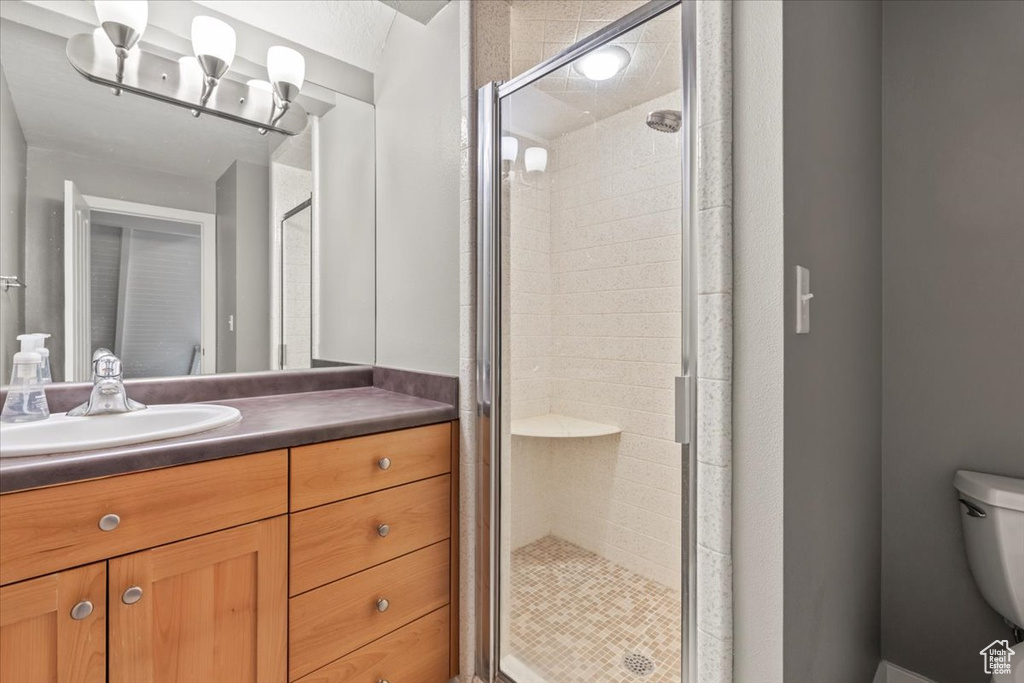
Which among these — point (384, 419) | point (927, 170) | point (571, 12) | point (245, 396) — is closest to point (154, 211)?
point (245, 396)

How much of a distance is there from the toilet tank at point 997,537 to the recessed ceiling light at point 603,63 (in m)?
1.43

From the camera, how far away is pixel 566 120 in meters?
1.37

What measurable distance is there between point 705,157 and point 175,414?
143 centimetres

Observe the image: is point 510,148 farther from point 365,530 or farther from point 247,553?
point 247,553

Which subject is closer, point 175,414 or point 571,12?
point 175,414

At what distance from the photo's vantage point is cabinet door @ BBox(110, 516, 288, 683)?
0.94m

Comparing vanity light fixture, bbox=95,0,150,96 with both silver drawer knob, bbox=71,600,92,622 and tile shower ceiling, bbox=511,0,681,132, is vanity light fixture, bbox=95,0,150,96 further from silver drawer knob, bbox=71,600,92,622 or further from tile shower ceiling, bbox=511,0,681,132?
silver drawer knob, bbox=71,600,92,622

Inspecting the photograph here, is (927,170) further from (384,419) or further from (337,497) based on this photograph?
(337,497)

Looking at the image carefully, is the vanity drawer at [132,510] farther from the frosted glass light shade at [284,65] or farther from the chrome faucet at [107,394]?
the frosted glass light shade at [284,65]

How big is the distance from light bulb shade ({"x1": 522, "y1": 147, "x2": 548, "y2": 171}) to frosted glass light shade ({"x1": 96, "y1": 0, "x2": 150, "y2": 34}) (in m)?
1.16

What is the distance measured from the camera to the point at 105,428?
1.21 m

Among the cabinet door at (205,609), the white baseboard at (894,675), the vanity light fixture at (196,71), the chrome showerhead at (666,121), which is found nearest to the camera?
the cabinet door at (205,609)

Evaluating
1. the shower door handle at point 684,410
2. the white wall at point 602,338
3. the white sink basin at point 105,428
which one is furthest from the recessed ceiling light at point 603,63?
the white sink basin at point 105,428

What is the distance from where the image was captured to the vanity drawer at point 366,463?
1170 millimetres
